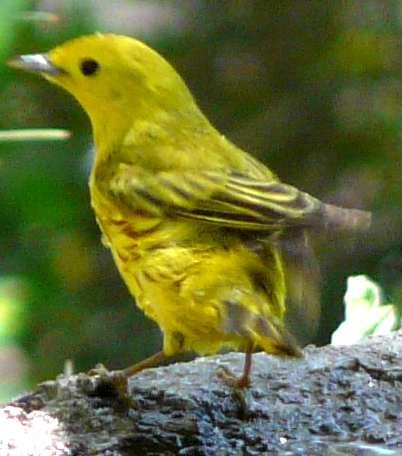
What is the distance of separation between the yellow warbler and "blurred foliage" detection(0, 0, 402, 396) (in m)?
0.60

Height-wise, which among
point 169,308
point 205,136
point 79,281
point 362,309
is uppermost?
point 205,136

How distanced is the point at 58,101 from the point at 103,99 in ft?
8.18

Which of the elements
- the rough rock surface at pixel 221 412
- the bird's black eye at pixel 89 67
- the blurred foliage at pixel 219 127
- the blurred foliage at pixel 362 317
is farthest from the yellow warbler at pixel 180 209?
the blurred foliage at pixel 362 317

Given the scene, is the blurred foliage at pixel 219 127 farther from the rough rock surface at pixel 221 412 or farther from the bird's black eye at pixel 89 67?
the rough rock surface at pixel 221 412

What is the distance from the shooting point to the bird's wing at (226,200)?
3623mm

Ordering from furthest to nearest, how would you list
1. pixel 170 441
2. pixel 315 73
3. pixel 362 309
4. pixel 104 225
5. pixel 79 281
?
1. pixel 315 73
2. pixel 79 281
3. pixel 362 309
4. pixel 104 225
5. pixel 170 441

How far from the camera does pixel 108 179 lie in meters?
4.17

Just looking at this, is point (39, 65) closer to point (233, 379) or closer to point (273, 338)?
point (233, 379)

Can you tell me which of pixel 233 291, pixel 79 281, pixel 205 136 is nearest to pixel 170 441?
pixel 233 291

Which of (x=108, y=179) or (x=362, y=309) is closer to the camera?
(x=108, y=179)

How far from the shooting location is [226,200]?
12.4ft

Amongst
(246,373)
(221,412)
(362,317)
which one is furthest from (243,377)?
(362,317)

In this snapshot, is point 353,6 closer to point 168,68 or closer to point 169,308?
point 168,68

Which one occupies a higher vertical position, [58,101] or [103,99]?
[103,99]
